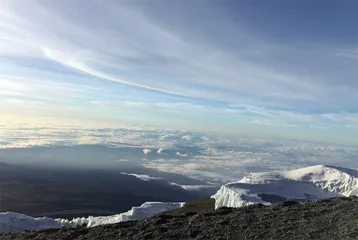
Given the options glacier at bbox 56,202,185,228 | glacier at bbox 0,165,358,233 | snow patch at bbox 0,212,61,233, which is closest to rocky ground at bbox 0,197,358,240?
snow patch at bbox 0,212,61,233

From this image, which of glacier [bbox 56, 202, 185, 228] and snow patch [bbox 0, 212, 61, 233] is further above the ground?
snow patch [bbox 0, 212, 61, 233]

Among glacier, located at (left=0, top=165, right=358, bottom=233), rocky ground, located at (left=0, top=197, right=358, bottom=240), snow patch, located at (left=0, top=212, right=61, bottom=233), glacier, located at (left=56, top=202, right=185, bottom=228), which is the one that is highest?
rocky ground, located at (left=0, top=197, right=358, bottom=240)

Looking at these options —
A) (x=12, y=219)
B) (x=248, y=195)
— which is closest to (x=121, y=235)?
(x=12, y=219)

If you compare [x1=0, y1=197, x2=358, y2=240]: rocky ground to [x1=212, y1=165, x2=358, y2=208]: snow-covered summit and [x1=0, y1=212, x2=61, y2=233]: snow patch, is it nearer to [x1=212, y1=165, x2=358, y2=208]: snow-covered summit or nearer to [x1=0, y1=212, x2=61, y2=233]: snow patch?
[x1=0, y1=212, x2=61, y2=233]: snow patch

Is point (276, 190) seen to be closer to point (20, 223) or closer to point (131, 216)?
point (131, 216)

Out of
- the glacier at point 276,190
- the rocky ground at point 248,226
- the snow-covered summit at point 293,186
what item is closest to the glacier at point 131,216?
the glacier at point 276,190

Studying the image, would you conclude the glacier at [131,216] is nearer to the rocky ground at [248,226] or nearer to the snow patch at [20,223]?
the snow patch at [20,223]

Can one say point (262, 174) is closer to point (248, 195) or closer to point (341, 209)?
point (248, 195)
